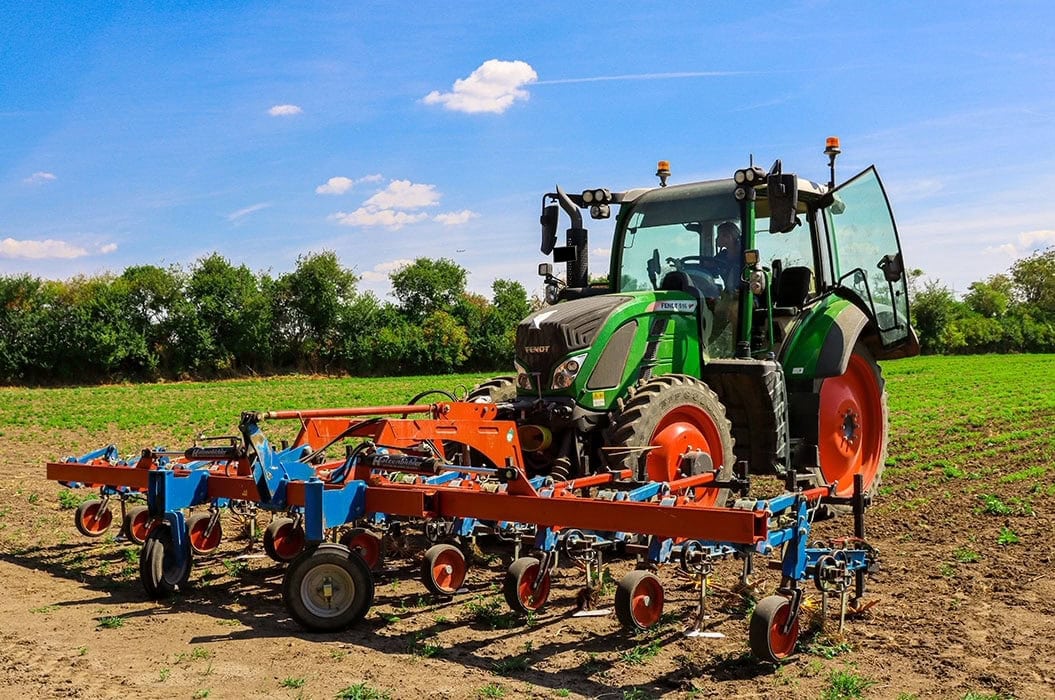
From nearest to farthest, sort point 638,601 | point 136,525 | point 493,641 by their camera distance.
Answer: point 638,601 → point 493,641 → point 136,525

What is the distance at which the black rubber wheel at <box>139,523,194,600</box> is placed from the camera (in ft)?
19.7

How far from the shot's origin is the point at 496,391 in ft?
27.1

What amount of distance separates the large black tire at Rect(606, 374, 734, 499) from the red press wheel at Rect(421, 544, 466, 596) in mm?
1297

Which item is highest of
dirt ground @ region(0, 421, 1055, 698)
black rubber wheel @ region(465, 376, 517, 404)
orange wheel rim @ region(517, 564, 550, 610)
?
black rubber wheel @ region(465, 376, 517, 404)

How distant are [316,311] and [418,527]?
4699 cm

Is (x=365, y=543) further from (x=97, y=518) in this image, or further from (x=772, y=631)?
(x=97, y=518)

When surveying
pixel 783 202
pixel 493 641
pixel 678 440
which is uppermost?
pixel 783 202

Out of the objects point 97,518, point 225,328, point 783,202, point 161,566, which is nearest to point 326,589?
point 161,566

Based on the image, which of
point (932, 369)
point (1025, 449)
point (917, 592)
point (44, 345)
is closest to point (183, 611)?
point (917, 592)

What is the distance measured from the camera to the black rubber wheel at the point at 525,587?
5.44m

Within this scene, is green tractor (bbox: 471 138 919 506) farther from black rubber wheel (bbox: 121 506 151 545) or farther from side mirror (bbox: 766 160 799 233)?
black rubber wheel (bbox: 121 506 151 545)

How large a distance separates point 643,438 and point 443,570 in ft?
5.38

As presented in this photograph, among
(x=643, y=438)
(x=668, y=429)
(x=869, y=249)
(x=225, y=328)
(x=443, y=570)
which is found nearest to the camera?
(x=443, y=570)

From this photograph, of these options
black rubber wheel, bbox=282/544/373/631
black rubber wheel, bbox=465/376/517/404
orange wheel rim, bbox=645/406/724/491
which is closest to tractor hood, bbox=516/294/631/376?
black rubber wheel, bbox=465/376/517/404
